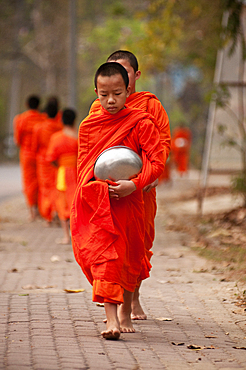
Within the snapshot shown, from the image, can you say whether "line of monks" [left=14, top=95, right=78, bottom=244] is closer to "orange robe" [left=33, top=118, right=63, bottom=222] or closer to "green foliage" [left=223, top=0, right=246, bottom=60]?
"orange robe" [left=33, top=118, right=63, bottom=222]

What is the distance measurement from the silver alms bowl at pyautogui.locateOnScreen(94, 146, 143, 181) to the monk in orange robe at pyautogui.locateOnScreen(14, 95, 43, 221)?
312 inches

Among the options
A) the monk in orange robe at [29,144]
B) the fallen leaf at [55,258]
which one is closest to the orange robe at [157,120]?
the fallen leaf at [55,258]

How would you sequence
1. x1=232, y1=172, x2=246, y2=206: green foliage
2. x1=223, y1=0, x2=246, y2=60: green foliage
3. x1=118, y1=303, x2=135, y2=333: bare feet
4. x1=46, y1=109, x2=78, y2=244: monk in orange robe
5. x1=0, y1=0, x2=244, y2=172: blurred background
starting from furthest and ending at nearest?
x1=0, y1=0, x2=244, y2=172: blurred background < x1=232, y1=172, x2=246, y2=206: green foliage < x1=223, y1=0, x2=246, y2=60: green foliage < x1=46, y1=109, x2=78, y2=244: monk in orange robe < x1=118, y1=303, x2=135, y2=333: bare feet

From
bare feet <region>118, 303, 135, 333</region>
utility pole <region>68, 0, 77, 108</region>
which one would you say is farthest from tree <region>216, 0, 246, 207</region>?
utility pole <region>68, 0, 77, 108</region>

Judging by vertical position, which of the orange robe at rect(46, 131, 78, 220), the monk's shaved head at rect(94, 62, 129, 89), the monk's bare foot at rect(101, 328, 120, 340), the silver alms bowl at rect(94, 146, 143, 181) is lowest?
the monk's bare foot at rect(101, 328, 120, 340)

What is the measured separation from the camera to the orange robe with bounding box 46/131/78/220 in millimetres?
9305

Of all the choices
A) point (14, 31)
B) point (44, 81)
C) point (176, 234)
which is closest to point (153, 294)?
point (176, 234)

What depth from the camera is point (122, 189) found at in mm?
4195

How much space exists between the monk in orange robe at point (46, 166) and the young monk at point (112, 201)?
22.5 ft

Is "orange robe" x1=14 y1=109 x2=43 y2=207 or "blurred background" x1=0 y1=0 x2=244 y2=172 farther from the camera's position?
"blurred background" x1=0 y1=0 x2=244 y2=172

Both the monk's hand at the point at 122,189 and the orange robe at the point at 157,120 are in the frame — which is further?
the orange robe at the point at 157,120

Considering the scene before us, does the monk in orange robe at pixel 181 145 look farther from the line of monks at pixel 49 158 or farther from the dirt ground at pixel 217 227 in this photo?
the line of monks at pixel 49 158

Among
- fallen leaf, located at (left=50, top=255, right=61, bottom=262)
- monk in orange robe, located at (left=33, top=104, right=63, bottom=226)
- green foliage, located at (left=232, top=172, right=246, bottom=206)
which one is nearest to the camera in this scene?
fallen leaf, located at (left=50, top=255, right=61, bottom=262)

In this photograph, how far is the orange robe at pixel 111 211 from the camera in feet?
13.9
